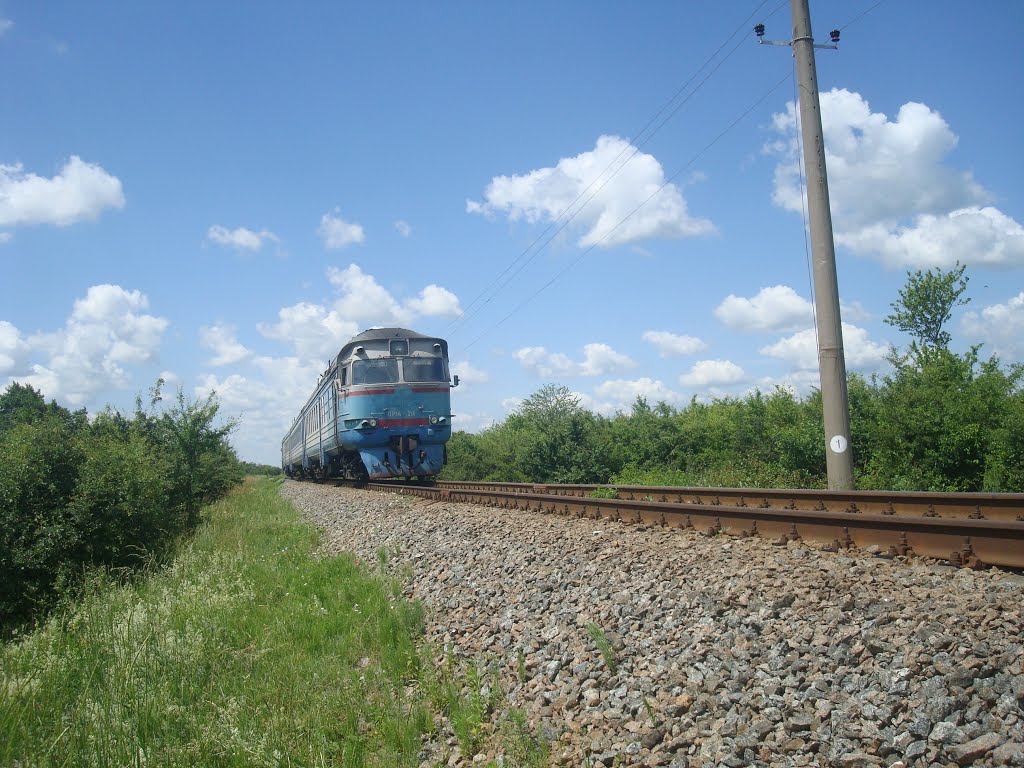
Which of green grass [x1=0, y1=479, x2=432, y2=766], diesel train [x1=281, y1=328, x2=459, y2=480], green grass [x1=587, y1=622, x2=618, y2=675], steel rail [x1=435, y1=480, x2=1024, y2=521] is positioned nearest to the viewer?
green grass [x1=587, y1=622, x2=618, y2=675]

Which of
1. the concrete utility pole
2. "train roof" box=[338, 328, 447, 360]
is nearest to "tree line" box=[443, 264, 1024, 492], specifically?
the concrete utility pole

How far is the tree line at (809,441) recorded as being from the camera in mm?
12203

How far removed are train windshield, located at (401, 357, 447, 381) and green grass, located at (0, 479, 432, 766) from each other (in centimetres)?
1030

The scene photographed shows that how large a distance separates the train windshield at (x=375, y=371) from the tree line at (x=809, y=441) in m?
6.11

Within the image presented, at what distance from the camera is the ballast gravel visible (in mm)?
3361

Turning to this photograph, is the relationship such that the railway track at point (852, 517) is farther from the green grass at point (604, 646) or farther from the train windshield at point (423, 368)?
the train windshield at point (423, 368)

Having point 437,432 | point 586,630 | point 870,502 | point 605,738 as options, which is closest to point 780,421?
point 437,432

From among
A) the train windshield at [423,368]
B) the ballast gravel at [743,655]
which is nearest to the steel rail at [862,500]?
the ballast gravel at [743,655]

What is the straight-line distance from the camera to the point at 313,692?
6.02 metres

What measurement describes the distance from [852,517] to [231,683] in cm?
556

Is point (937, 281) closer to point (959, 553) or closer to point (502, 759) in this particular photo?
point (959, 553)

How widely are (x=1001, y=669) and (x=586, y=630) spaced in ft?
8.56

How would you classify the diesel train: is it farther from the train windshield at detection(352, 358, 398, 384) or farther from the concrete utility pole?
the concrete utility pole

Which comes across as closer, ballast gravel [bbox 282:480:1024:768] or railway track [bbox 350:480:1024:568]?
ballast gravel [bbox 282:480:1024:768]
